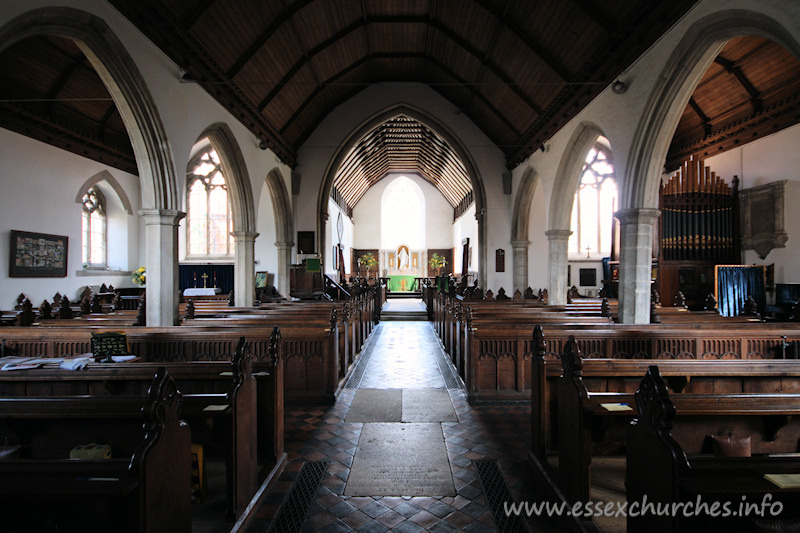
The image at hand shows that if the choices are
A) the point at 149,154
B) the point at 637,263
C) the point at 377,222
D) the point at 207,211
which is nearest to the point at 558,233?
the point at 637,263

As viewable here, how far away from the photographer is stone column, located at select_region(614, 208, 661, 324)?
5.91 metres

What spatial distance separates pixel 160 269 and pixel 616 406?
564cm

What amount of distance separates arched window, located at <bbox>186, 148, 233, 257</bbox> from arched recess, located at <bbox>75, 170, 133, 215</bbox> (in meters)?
2.53

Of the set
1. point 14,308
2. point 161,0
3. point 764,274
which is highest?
point 161,0

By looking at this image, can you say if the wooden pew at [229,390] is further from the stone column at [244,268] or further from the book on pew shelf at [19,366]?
the stone column at [244,268]

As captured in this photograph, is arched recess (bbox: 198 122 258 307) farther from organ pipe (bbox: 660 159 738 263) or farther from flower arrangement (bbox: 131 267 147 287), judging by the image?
organ pipe (bbox: 660 159 738 263)

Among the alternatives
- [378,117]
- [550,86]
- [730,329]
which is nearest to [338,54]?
[378,117]

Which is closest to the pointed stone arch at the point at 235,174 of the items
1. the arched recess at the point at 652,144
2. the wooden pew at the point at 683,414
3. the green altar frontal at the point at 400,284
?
the arched recess at the point at 652,144

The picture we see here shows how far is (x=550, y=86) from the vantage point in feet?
25.8

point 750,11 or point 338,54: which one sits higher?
point 338,54

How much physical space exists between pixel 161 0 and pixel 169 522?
233 inches

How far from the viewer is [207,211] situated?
13.8 m

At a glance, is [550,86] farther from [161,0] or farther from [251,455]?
[251,455]

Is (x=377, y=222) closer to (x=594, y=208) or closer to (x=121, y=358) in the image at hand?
(x=594, y=208)
